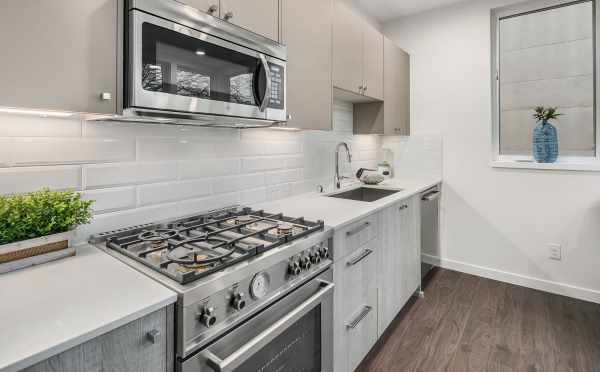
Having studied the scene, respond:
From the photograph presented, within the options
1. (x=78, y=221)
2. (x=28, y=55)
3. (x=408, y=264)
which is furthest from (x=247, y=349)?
(x=408, y=264)

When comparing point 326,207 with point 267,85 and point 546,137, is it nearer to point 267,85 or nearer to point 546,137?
point 267,85

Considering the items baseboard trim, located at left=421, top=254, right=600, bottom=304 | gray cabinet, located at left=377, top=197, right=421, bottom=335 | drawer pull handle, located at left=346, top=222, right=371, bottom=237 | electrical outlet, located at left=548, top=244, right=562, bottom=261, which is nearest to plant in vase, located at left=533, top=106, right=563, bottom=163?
electrical outlet, located at left=548, top=244, right=562, bottom=261

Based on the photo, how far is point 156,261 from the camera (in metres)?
1.02

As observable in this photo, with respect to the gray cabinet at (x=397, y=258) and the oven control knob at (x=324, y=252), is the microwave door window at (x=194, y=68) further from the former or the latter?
the gray cabinet at (x=397, y=258)

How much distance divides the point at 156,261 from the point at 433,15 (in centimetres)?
349

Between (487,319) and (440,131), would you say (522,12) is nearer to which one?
(440,131)

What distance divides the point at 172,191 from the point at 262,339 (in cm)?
84

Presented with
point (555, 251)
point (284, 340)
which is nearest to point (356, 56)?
point (284, 340)

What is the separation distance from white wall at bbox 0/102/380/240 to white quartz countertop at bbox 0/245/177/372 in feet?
1.07

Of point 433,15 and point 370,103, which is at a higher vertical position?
point 433,15

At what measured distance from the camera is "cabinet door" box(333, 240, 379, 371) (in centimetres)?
155

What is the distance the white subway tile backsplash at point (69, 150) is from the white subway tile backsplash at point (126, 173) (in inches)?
1.3

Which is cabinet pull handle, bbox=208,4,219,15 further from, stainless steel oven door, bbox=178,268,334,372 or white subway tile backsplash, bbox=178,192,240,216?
stainless steel oven door, bbox=178,268,334,372

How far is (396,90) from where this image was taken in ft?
10.2
